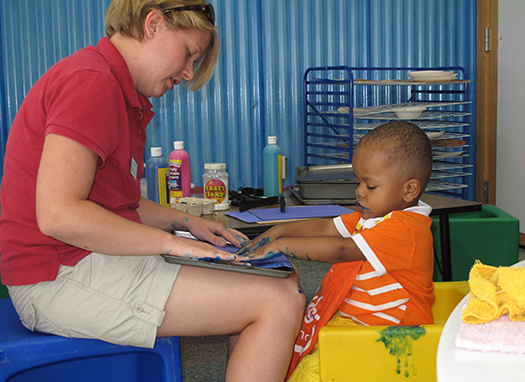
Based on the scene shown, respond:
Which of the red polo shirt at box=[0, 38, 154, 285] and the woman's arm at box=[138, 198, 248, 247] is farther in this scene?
the woman's arm at box=[138, 198, 248, 247]

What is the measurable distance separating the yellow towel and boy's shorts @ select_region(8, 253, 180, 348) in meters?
0.63

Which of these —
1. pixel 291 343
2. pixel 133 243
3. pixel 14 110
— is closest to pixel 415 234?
pixel 291 343

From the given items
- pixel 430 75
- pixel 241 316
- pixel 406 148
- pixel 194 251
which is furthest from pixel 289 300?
pixel 430 75

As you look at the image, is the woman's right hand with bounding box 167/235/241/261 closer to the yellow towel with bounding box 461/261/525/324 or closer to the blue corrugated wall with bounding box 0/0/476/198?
the yellow towel with bounding box 461/261/525/324

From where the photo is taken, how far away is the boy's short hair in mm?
1277

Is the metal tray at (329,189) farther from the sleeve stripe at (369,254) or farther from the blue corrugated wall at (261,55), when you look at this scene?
the blue corrugated wall at (261,55)

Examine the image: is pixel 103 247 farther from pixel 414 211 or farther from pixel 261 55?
pixel 261 55

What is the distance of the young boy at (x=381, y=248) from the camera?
121 centimetres

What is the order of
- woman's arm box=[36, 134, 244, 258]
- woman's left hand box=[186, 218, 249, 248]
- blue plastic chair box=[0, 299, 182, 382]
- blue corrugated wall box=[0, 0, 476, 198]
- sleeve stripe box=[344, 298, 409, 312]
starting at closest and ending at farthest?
1. woman's arm box=[36, 134, 244, 258]
2. blue plastic chair box=[0, 299, 182, 382]
3. sleeve stripe box=[344, 298, 409, 312]
4. woman's left hand box=[186, 218, 249, 248]
5. blue corrugated wall box=[0, 0, 476, 198]

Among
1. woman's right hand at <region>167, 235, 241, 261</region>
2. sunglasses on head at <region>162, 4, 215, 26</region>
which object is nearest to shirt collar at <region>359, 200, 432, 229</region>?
woman's right hand at <region>167, 235, 241, 261</region>

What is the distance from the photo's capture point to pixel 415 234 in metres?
1.22

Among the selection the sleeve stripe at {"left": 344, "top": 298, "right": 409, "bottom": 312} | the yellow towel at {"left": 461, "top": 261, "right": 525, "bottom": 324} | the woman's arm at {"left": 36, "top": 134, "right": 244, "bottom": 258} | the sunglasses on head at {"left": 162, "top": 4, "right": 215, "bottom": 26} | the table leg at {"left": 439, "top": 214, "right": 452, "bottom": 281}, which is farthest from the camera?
the table leg at {"left": 439, "top": 214, "right": 452, "bottom": 281}

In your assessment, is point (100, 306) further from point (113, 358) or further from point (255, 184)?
point (255, 184)

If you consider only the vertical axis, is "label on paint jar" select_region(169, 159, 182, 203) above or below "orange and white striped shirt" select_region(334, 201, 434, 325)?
above
